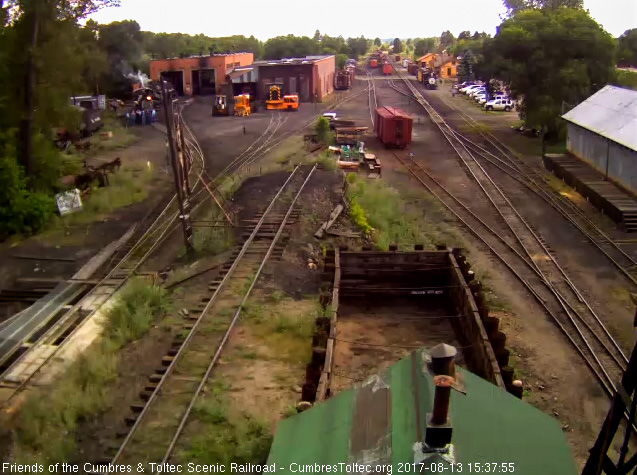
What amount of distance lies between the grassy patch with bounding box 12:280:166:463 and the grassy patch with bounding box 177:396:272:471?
167 centimetres

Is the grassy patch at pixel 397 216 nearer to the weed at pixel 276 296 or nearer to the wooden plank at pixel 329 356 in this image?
the weed at pixel 276 296

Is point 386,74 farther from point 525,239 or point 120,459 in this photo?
point 120,459

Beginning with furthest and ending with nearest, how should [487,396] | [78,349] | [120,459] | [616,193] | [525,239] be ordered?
[616,193] → [525,239] → [78,349] → [120,459] → [487,396]

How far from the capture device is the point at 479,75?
1502 inches

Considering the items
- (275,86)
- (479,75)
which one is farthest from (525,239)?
(275,86)

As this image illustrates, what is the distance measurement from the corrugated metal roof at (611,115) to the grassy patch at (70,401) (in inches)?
706

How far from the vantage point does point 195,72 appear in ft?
189

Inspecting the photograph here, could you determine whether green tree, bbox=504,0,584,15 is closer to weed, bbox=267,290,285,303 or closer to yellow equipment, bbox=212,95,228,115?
yellow equipment, bbox=212,95,228,115

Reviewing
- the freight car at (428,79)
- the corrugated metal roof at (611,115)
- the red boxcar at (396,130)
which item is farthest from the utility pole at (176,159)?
the freight car at (428,79)

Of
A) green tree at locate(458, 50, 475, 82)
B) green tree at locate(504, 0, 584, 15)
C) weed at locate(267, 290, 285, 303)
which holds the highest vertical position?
green tree at locate(504, 0, 584, 15)

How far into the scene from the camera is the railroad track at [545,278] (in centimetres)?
1142

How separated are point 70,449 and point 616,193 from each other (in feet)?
63.4

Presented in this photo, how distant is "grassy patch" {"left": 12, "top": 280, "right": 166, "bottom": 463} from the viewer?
338 inches

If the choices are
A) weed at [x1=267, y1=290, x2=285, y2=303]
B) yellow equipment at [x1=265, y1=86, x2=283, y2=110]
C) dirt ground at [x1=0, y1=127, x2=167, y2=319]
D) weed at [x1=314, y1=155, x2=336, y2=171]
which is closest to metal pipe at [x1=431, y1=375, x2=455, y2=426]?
weed at [x1=267, y1=290, x2=285, y2=303]
